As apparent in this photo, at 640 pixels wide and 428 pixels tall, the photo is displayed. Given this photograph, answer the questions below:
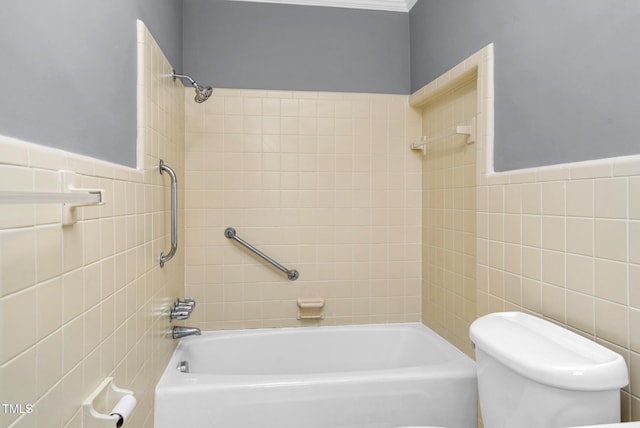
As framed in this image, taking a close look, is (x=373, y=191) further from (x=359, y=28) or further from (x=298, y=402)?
(x=298, y=402)

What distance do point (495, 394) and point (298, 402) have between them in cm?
78

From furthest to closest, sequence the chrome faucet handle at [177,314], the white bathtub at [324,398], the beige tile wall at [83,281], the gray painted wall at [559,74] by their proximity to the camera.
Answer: the chrome faucet handle at [177,314] < the white bathtub at [324,398] < the gray painted wall at [559,74] < the beige tile wall at [83,281]

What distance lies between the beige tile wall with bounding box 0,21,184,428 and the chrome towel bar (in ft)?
1.90

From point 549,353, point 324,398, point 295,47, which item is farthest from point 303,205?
point 549,353

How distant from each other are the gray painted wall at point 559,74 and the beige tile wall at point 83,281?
1368 millimetres

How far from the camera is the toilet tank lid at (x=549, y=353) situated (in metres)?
0.84

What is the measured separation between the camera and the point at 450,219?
2039mm

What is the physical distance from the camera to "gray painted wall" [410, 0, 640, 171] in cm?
96

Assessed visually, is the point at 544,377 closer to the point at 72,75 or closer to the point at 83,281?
the point at 83,281

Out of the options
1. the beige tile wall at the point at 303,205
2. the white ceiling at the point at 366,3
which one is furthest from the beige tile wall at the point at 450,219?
the white ceiling at the point at 366,3

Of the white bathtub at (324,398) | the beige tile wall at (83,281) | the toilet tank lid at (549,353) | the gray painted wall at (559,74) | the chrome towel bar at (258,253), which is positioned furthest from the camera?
the chrome towel bar at (258,253)

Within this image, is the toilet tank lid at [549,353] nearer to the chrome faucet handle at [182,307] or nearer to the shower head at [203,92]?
the chrome faucet handle at [182,307]

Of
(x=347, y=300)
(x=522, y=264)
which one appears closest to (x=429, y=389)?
(x=522, y=264)

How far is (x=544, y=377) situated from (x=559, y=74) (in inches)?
36.5
